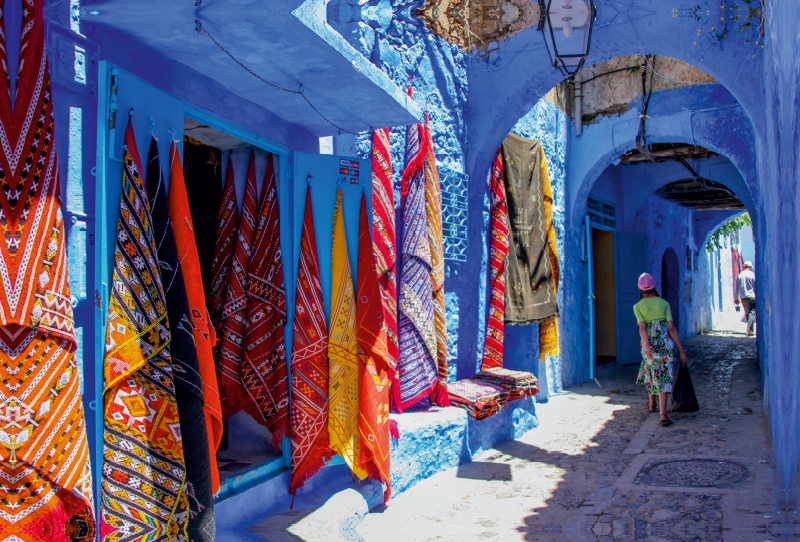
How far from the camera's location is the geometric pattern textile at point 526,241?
6.66 m

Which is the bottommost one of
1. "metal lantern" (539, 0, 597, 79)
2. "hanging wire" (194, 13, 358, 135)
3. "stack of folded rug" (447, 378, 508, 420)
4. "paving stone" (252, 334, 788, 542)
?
"paving stone" (252, 334, 788, 542)

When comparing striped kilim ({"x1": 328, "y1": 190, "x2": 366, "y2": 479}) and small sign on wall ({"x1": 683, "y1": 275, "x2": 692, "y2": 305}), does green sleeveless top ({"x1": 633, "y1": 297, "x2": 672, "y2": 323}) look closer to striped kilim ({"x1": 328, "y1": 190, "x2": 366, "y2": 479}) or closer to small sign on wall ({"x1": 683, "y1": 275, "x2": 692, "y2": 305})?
striped kilim ({"x1": 328, "y1": 190, "x2": 366, "y2": 479})

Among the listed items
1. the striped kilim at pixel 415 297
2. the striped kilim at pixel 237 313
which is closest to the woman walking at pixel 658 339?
the striped kilim at pixel 415 297

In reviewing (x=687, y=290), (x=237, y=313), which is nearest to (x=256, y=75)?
(x=237, y=313)

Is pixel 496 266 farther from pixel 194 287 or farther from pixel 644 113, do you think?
pixel 194 287

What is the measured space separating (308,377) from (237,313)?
55 centimetres

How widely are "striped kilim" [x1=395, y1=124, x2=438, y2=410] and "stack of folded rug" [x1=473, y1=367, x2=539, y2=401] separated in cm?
90

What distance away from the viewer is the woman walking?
652 cm

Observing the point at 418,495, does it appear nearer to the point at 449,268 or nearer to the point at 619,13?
the point at 449,268

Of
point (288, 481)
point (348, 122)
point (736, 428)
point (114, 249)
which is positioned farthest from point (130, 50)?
point (736, 428)

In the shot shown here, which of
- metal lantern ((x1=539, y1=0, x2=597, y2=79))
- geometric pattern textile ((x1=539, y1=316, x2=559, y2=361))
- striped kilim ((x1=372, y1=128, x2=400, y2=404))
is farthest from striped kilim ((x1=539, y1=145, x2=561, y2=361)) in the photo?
striped kilim ((x1=372, y1=128, x2=400, y2=404))

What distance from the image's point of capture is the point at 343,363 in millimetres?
3910

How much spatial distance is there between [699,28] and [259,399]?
4191mm

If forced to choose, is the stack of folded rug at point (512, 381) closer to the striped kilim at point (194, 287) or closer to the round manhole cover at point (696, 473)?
the round manhole cover at point (696, 473)
